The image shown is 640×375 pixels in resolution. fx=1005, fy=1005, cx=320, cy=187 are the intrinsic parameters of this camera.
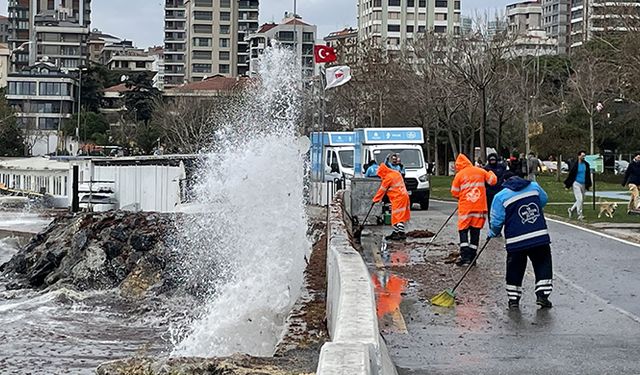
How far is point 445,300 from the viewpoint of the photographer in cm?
1174

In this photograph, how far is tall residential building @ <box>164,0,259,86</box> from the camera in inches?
5246

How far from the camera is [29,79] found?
11062 cm

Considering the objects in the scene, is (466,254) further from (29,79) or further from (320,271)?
(29,79)

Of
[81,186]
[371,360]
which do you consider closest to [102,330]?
[371,360]

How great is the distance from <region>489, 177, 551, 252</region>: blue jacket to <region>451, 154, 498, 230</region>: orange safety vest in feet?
12.4

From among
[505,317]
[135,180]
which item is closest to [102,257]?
[135,180]

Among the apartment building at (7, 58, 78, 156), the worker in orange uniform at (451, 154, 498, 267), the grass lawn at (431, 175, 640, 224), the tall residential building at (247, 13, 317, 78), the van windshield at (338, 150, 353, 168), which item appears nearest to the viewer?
the worker in orange uniform at (451, 154, 498, 267)

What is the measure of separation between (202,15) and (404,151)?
104079 millimetres

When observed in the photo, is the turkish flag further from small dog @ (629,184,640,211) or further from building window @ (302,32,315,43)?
building window @ (302,32,315,43)

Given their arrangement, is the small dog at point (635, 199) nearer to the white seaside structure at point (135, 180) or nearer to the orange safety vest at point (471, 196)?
the orange safety vest at point (471, 196)

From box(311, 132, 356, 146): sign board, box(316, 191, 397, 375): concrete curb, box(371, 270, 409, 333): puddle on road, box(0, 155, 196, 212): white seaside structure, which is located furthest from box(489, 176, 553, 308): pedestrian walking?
box(311, 132, 356, 146): sign board

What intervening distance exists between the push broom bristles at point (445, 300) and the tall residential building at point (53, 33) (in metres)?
129

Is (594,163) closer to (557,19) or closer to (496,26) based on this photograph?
(496,26)

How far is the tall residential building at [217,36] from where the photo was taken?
133m
